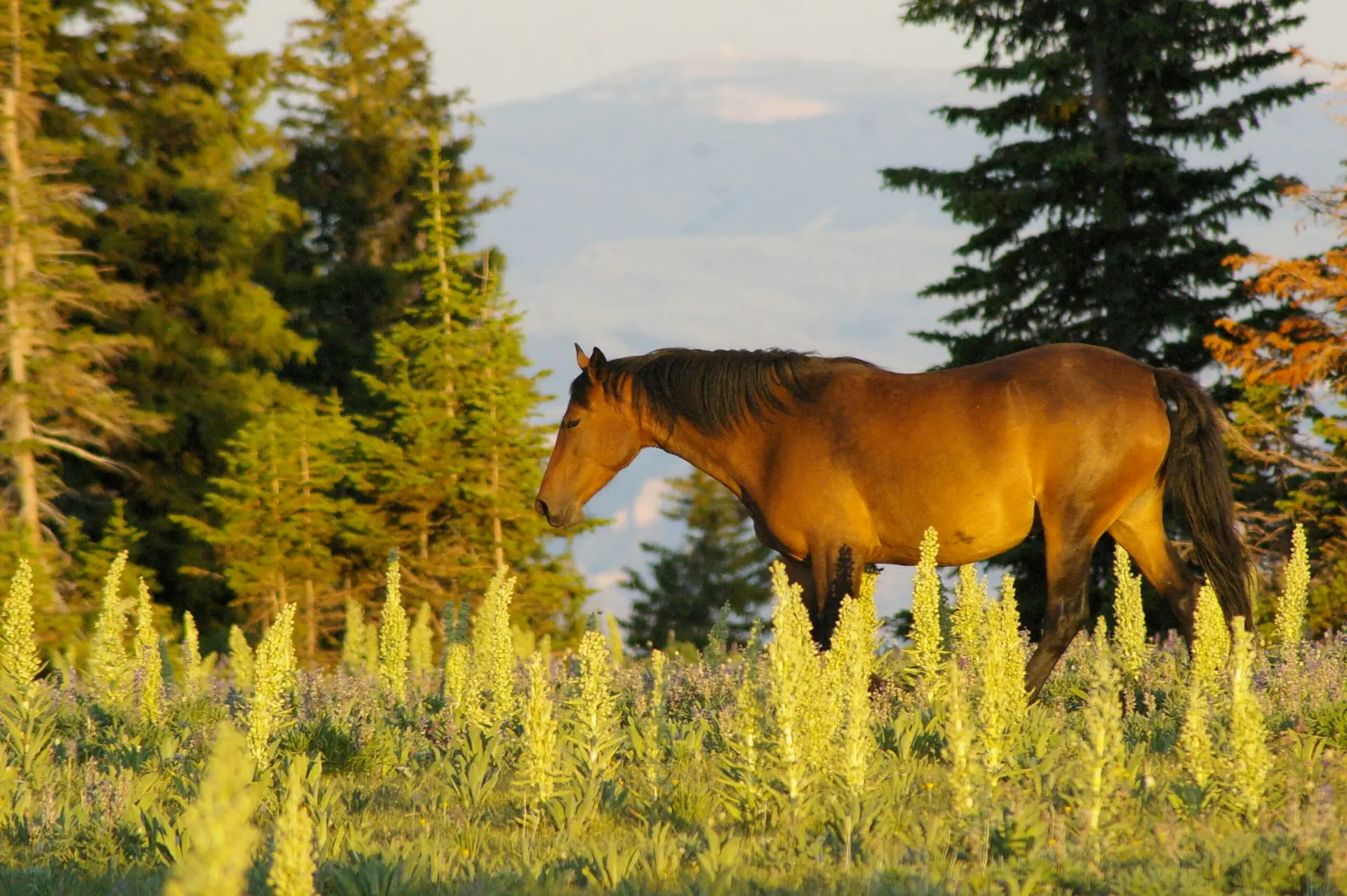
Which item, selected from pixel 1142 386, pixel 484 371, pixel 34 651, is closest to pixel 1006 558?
pixel 484 371

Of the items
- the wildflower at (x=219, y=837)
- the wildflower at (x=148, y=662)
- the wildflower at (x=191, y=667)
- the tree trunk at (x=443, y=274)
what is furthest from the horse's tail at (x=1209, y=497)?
the tree trunk at (x=443, y=274)

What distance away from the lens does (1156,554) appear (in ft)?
28.0

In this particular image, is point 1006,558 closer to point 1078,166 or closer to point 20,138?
point 1078,166

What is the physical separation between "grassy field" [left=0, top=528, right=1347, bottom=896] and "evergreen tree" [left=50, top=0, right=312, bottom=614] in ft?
77.8

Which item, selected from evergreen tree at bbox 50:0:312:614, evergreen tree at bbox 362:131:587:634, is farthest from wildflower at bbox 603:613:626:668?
evergreen tree at bbox 50:0:312:614

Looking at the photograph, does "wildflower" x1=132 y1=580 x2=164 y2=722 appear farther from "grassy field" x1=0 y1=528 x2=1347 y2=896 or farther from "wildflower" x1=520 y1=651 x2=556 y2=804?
"wildflower" x1=520 y1=651 x2=556 y2=804

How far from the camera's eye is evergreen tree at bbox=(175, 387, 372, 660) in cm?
2442

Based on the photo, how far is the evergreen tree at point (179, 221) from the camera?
98.7ft

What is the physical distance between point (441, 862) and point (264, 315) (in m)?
29.7

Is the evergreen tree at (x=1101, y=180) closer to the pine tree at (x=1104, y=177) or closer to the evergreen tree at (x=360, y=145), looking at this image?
the pine tree at (x=1104, y=177)

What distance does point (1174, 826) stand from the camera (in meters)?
4.43

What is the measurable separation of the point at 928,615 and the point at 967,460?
1966 millimetres

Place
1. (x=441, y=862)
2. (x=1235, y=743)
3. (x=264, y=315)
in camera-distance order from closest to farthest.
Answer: (x=441, y=862) → (x=1235, y=743) → (x=264, y=315)

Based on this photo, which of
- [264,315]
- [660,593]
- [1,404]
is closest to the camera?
[1,404]
